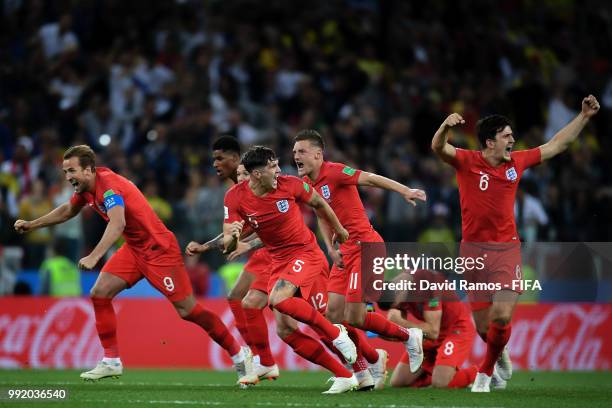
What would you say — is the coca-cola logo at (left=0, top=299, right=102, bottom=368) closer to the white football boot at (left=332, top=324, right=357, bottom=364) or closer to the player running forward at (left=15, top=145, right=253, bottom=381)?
the player running forward at (left=15, top=145, right=253, bottom=381)

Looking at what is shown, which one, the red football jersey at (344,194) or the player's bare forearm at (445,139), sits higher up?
the player's bare forearm at (445,139)

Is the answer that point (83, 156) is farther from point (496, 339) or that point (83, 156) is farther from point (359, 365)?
point (496, 339)

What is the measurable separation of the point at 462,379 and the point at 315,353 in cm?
204

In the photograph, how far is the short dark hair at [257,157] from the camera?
35.2 feet

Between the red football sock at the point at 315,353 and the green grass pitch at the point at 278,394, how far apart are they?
0.26 meters

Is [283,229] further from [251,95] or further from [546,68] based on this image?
[546,68]

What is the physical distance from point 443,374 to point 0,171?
9204 mm

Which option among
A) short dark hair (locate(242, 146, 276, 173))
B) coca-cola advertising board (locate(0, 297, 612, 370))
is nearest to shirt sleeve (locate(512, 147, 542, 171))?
short dark hair (locate(242, 146, 276, 173))

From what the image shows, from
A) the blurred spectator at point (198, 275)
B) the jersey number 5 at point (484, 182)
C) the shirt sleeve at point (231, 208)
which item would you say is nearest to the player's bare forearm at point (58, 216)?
the shirt sleeve at point (231, 208)

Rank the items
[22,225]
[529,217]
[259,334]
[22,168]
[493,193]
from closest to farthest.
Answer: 1. [493,193]
2. [22,225]
3. [259,334]
4. [529,217]
5. [22,168]

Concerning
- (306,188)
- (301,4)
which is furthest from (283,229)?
(301,4)

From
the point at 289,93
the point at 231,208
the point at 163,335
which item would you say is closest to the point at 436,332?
the point at 231,208

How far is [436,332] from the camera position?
39.5 feet

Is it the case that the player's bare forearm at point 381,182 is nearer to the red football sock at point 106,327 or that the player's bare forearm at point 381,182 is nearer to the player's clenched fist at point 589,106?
the player's clenched fist at point 589,106
